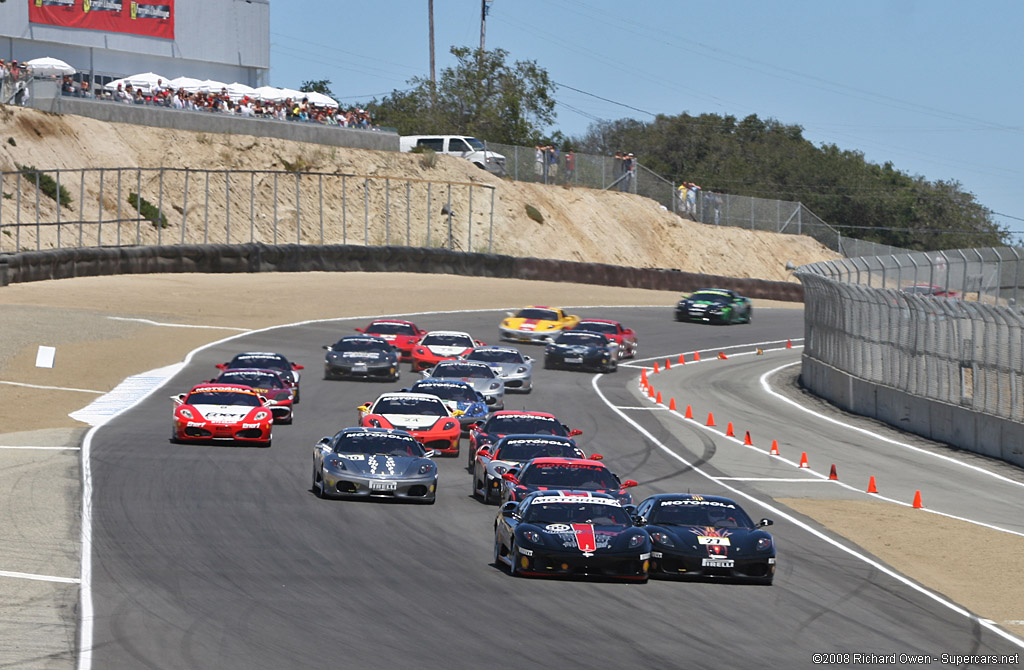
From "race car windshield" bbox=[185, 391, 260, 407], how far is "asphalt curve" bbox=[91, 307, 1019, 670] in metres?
1.82

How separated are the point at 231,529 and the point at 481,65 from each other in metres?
90.5

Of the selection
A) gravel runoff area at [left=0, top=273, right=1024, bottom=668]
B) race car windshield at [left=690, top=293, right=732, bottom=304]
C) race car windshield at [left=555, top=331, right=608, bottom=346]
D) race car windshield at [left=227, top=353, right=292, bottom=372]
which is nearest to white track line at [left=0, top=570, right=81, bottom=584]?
gravel runoff area at [left=0, top=273, right=1024, bottom=668]

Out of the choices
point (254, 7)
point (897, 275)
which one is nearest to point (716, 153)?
point (254, 7)

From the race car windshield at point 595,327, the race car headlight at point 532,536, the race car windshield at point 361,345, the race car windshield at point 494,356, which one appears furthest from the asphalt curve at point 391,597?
the race car windshield at point 595,327

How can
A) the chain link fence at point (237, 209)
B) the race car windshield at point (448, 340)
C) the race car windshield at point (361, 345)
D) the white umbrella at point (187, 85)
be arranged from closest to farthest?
the race car windshield at point (361, 345) → the race car windshield at point (448, 340) → the chain link fence at point (237, 209) → the white umbrella at point (187, 85)

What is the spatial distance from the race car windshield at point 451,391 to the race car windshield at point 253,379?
293 centimetres

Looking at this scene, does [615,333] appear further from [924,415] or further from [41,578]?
[41,578]

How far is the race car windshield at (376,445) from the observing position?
2134 centimetres

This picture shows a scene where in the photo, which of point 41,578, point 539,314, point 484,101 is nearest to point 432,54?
point 484,101

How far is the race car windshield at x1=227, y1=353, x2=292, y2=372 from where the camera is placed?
32531mm

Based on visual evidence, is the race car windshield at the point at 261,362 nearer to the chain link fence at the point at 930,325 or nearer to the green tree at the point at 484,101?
the chain link fence at the point at 930,325

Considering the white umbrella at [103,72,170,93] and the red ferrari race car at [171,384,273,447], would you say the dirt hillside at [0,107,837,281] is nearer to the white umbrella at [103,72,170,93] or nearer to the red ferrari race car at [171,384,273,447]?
the white umbrella at [103,72,170,93]

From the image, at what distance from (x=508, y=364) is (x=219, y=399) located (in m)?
11.5

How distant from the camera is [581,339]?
42906mm
